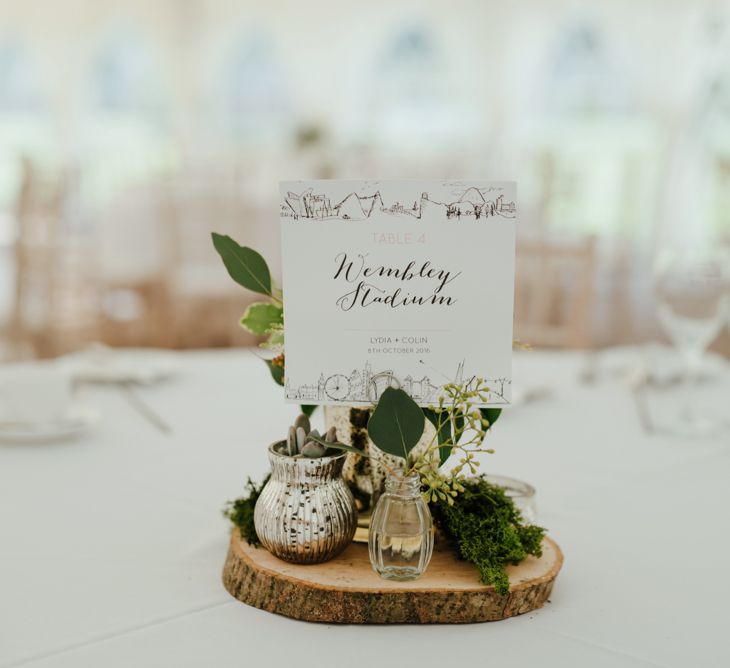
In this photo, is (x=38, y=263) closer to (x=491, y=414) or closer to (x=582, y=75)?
(x=491, y=414)

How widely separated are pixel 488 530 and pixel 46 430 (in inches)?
24.9

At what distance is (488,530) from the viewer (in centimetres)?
60

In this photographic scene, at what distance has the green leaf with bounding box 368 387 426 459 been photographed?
0.56 m

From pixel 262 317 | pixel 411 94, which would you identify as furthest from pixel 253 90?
pixel 262 317

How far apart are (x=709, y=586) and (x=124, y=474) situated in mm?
588

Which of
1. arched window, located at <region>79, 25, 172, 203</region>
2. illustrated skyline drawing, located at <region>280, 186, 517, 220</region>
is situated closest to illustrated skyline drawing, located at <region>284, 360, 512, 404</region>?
illustrated skyline drawing, located at <region>280, 186, 517, 220</region>

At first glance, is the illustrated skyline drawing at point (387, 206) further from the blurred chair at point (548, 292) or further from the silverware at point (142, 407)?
the blurred chair at point (548, 292)

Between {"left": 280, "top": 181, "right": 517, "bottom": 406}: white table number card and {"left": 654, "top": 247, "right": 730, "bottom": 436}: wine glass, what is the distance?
Answer: 1.99 ft

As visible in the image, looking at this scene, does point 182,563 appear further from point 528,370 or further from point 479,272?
point 528,370

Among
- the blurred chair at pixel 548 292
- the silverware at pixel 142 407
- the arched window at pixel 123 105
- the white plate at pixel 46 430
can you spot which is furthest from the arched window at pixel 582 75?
the white plate at pixel 46 430

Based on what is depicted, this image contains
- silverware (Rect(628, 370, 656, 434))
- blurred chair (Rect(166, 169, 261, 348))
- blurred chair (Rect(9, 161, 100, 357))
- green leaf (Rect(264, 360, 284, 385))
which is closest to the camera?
green leaf (Rect(264, 360, 284, 385))

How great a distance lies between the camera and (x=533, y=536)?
0.62 metres

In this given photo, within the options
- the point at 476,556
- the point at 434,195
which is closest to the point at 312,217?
the point at 434,195

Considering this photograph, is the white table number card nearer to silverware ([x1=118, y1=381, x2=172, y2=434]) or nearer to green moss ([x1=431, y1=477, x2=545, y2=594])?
green moss ([x1=431, y1=477, x2=545, y2=594])
